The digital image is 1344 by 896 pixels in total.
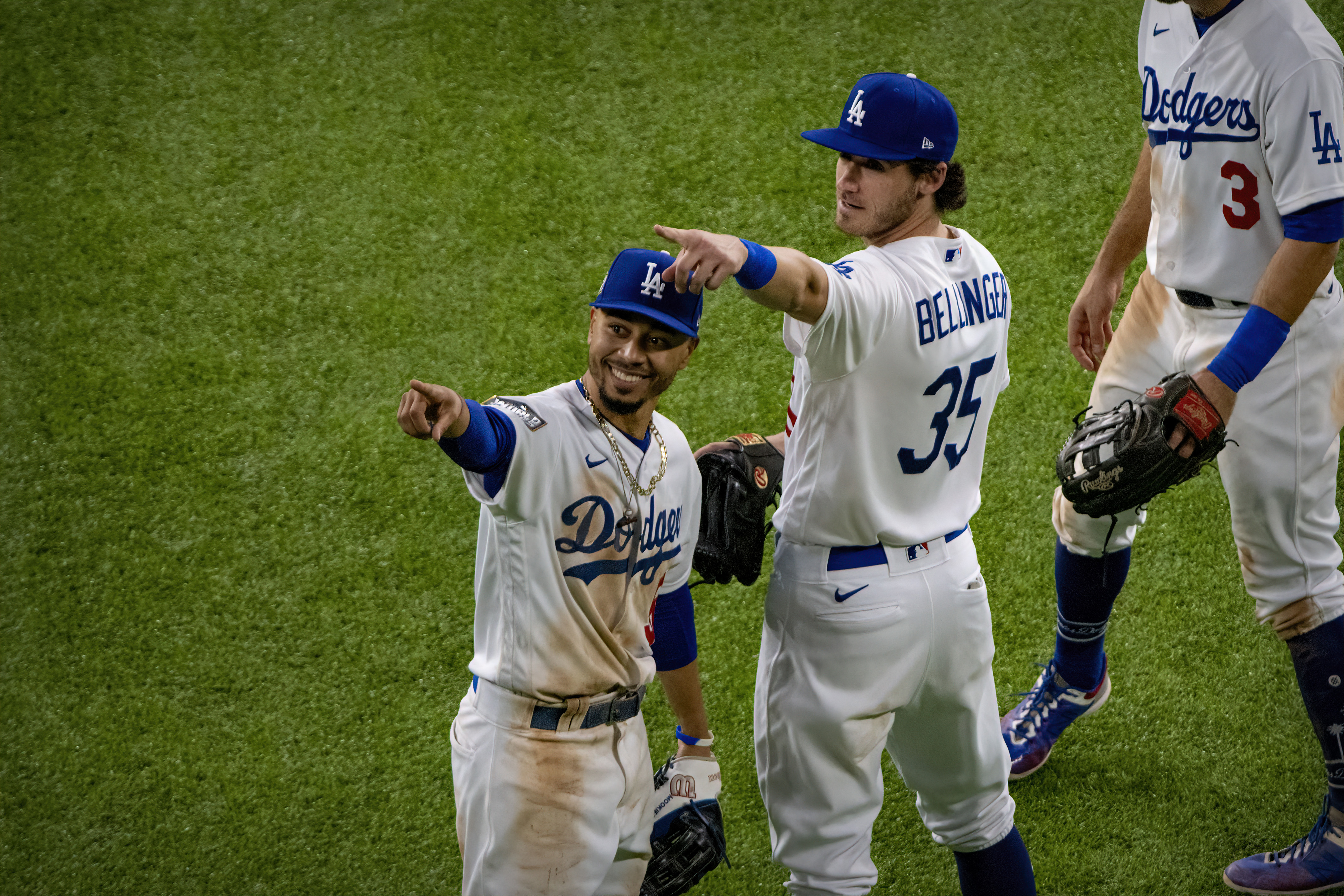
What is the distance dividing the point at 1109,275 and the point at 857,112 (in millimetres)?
1329

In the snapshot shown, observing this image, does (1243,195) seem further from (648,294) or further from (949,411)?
(648,294)

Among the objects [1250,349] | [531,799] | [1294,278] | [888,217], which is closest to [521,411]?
[531,799]

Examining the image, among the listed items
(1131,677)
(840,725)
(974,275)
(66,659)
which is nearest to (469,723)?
(840,725)

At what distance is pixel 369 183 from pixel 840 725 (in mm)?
3626

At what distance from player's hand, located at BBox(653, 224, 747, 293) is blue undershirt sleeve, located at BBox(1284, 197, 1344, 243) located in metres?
1.47

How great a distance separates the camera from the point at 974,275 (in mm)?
2535

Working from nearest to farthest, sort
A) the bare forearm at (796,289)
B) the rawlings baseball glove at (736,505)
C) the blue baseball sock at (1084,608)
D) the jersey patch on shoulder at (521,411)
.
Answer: the bare forearm at (796,289)
the jersey patch on shoulder at (521,411)
the rawlings baseball glove at (736,505)
the blue baseball sock at (1084,608)

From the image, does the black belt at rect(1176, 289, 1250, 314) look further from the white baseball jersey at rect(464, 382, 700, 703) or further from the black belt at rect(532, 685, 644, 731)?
the black belt at rect(532, 685, 644, 731)

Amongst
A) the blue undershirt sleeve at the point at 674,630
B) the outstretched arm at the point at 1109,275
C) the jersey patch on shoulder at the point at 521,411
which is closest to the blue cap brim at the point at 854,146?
the jersey patch on shoulder at the point at 521,411

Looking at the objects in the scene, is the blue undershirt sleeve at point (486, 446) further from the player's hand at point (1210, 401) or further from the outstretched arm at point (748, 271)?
the player's hand at point (1210, 401)

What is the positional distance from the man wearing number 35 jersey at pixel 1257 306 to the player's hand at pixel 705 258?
1221 mm

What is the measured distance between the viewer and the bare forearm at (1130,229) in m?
3.32

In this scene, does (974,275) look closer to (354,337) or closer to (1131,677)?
(1131,677)

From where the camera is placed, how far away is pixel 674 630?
2768 millimetres
